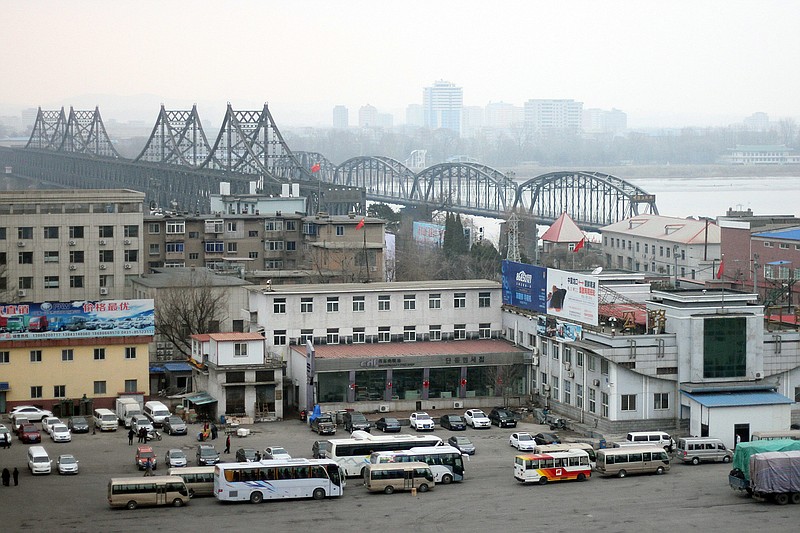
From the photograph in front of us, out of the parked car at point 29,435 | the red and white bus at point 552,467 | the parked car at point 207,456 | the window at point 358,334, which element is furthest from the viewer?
the window at point 358,334

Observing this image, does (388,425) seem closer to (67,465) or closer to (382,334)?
(382,334)

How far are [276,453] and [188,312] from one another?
43.4 ft

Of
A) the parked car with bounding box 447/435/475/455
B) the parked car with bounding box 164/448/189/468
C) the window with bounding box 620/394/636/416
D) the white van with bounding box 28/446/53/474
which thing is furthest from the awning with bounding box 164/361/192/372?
the window with bounding box 620/394/636/416

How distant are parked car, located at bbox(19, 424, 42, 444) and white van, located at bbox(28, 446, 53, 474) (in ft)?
9.42

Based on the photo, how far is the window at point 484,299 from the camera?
3484 cm

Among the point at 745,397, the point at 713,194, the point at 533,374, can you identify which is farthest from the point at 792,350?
the point at 713,194

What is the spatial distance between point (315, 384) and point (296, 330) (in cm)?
270

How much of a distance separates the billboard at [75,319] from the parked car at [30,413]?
191 centimetres

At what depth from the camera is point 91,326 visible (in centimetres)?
3189

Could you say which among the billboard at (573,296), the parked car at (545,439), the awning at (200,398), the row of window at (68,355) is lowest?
the parked car at (545,439)

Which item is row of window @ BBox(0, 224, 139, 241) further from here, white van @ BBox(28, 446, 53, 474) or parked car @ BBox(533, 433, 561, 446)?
parked car @ BBox(533, 433, 561, 446)

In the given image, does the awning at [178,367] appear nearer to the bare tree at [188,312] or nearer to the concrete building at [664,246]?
the bare tree at [188,312]

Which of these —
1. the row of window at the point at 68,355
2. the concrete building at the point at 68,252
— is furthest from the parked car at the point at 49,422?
the concrete building at the point at 68,252

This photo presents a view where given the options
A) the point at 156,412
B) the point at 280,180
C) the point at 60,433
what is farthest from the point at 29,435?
the point at 280,180
